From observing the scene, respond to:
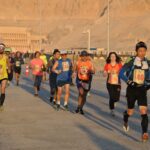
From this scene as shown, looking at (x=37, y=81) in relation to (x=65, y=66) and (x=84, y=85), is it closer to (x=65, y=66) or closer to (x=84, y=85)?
(x=65, y=66)

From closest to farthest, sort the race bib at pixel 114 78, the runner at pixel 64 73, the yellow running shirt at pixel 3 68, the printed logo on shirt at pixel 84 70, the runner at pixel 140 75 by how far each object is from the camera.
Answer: the runner at pixel 140 75
the race bib at pixel 114 78
the printed logo on shirt at pixel 84 70
the yellow running shirt at pixel 3 68
the runner at pixel 64 73

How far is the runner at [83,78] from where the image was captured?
14109 mm

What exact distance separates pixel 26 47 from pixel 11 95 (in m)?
150

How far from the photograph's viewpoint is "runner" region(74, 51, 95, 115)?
1411 centimetres

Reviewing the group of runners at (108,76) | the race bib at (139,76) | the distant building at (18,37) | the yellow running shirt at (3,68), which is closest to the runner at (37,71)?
the group of runners at (108,76)

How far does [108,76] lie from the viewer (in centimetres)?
1412

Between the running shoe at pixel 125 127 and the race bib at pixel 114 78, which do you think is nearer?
the running shoe at pixel 125 127

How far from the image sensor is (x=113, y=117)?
43.7 ft

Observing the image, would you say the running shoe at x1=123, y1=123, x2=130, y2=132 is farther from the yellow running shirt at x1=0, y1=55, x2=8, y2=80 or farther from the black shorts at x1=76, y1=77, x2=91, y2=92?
the yellow running shirt at x1=0, y1=55, x2=8, y2=80

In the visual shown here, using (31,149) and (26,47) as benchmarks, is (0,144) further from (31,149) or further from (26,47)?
(26,47)

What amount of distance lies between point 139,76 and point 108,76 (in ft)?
13.6

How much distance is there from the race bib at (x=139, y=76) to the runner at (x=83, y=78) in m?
4.13

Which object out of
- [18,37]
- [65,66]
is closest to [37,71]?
[65,66]

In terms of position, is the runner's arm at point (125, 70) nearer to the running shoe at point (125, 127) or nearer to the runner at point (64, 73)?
the running shoe at point (125, 127)
